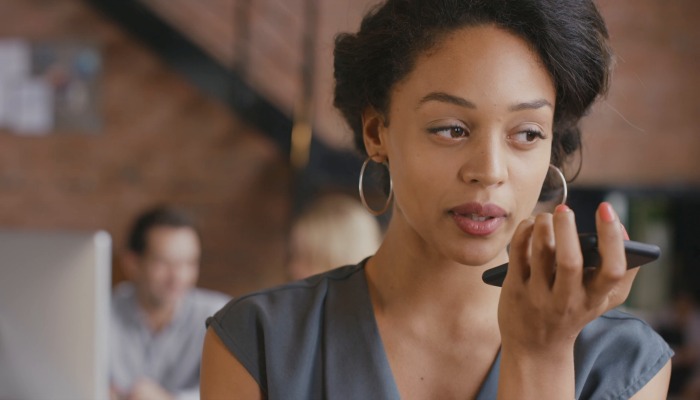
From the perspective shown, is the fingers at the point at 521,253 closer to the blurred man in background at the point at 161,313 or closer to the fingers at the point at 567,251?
the fingers at the point at 567,251

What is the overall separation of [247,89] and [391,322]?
9.57 feet

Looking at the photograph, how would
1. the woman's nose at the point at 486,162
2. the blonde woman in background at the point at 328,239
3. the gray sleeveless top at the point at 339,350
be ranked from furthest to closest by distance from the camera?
the blonde woman in background at the point at 328,239, the gray sleeveless top at the point at 339,350, the woman's nose at the point at 486,162

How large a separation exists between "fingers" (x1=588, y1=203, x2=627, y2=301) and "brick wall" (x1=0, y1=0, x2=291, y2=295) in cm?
327

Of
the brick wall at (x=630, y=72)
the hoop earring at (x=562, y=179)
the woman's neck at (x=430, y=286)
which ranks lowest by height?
the woman's neck at (x=430, y=286)

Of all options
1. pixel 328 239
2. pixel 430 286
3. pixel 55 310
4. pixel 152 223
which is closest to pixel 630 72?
pixel 328 239

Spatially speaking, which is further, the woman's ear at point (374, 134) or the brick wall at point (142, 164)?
the brick wall at point (142, 164)

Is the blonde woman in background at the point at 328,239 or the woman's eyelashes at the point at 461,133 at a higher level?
the woman's eyelashes at the point at 461,133

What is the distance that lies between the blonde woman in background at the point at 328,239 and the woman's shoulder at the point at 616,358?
4.63 ft

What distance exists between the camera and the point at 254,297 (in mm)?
1191

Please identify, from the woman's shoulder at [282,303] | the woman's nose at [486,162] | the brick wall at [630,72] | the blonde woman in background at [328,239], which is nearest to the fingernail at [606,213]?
the woman's nose at [486,162]

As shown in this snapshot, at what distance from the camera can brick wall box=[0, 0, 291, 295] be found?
160 inches

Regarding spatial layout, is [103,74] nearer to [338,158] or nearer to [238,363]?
[338,158]

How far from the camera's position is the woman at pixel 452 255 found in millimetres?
1023

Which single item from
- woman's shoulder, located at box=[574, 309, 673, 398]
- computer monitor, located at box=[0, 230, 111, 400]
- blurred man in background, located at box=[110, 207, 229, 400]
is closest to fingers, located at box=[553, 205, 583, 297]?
woman's shoulder, located at box=[574, 309, 673, 398]
